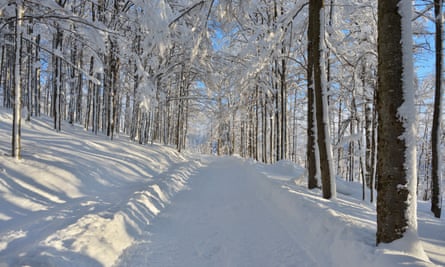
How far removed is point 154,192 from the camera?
7.48 meters

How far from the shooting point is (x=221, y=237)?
471cm

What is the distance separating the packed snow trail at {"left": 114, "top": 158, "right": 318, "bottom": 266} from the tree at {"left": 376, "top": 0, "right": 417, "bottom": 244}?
4.07 ft

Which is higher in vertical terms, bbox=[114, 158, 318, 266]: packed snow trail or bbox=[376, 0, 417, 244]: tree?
bbox=[376, 0, 417, 244]: tree

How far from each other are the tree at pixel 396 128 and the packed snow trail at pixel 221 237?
124 cm

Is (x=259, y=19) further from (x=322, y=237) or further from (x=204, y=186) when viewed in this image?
(x=322, y=237)

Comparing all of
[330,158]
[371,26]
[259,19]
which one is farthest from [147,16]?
[259,19]

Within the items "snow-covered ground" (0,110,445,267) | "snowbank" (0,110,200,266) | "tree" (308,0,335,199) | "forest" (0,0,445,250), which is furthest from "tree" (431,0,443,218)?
"snowbank" (0,110,200,266)

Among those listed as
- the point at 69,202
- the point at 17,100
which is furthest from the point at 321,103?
the point at 17,100

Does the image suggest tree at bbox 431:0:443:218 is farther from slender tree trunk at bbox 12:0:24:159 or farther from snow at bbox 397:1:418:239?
slender tree trunk at bbox 12:0:24:159

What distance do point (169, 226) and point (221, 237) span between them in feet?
4.08

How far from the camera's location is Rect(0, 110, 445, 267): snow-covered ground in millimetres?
3541

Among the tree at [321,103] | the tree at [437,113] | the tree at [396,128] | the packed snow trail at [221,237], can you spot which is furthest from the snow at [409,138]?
the tree at [437,113]

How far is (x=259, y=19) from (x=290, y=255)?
15.9 m

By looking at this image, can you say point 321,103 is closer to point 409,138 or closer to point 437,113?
point 409,138
